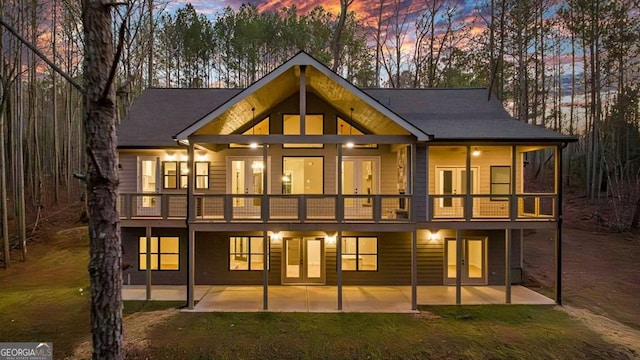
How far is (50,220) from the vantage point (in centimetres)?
2228

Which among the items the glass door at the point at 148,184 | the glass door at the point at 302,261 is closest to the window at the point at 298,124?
the glass door at the point at 302,261

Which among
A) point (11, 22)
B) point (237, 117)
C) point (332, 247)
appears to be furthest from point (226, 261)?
point (11, 22)

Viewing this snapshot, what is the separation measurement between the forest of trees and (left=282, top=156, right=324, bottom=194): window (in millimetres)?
10194

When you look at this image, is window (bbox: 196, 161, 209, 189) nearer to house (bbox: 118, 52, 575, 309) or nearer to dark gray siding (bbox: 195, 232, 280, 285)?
house (bbox: 118, 52, 575, 309)

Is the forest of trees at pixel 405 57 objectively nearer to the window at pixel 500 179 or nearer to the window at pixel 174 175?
the window at pixel 174 175

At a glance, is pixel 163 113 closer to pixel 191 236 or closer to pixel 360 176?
pixel 191 236

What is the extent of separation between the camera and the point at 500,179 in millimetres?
13352

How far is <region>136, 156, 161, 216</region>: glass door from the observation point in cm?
1332

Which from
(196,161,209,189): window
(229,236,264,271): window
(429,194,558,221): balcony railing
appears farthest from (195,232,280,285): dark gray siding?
(429,194,558,221): balcony railing

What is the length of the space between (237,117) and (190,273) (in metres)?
5.33

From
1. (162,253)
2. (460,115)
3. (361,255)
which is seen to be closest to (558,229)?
(460,115)

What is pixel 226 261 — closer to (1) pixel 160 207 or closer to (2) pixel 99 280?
(1) pixel 160 207

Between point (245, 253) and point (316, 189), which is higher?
point (316, 189)

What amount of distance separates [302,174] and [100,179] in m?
10.8
